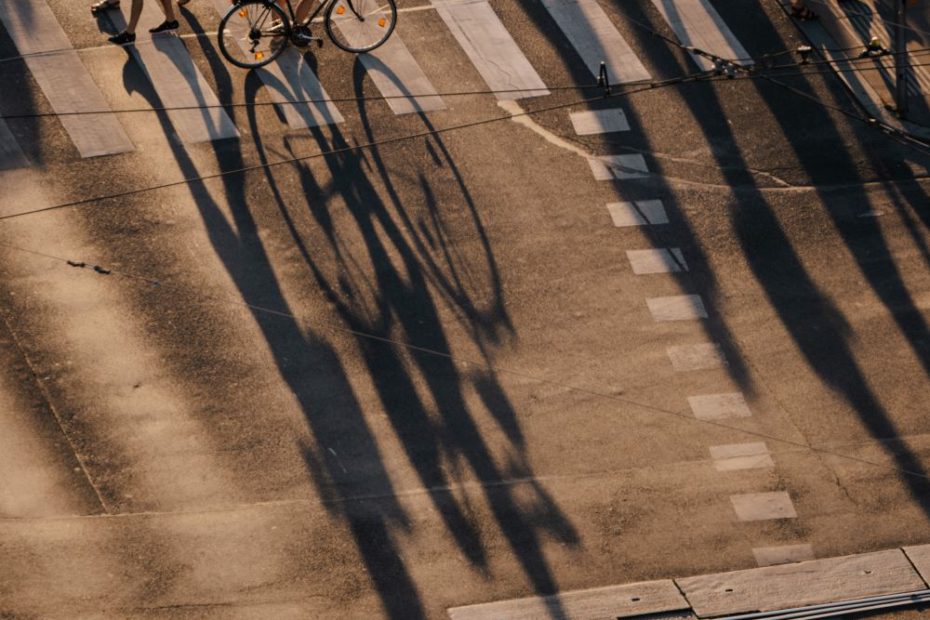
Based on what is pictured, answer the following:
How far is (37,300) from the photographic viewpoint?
42.7ft

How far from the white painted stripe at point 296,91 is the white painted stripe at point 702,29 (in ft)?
15.9

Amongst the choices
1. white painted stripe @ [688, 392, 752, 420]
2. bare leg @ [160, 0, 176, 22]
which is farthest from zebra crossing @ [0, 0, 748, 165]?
white painted stripe @ [688, 392, 752, 420]

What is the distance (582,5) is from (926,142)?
479cm

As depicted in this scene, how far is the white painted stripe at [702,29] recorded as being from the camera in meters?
16.8

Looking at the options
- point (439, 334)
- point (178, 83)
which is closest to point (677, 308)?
point (439, 334)

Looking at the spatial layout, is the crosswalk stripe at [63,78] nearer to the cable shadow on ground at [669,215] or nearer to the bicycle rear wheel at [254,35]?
the bicycle rear wheel at [254,35]

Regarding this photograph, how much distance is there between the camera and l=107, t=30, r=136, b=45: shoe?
15516 millimetres

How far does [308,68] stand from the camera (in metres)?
15.8

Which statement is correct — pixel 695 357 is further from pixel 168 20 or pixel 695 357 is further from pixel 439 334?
pixel 168 20

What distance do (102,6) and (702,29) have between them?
7743mm

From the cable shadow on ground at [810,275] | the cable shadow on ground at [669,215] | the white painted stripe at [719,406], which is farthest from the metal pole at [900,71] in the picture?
the white painted stripe at [719,406]

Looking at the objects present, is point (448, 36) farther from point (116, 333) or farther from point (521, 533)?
point (521, 533)

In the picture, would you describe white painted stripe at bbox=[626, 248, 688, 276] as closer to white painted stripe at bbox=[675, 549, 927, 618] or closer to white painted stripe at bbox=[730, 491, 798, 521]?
white painted stripe at bbox=[730, 491, 798, 521]

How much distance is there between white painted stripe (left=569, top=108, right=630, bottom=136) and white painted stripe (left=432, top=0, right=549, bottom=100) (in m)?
0.60
